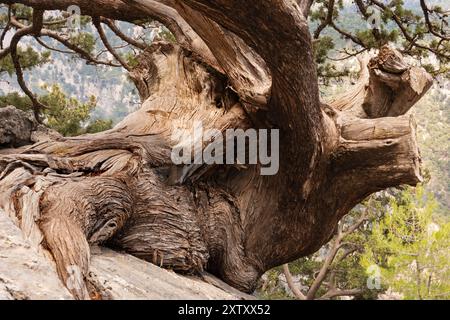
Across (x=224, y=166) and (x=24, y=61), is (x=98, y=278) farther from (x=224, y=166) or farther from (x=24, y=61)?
(x=24, y=61)

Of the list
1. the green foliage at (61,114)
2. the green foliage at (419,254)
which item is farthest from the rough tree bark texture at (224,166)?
the green foliage at (419,254)

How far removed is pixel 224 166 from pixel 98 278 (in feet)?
5.50

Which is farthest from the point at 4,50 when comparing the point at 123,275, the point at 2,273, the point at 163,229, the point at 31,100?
the point at 2,273

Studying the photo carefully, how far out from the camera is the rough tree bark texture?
2.61 m

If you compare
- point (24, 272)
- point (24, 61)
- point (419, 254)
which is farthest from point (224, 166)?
point (419, 254)

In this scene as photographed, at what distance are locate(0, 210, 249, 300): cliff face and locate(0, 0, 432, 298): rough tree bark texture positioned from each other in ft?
0.33

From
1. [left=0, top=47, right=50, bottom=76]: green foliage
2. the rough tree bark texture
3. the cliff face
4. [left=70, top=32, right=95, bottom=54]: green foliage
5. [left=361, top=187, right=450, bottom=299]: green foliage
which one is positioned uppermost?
[left=70, top=32, right=95, bottom=54]: green foliage

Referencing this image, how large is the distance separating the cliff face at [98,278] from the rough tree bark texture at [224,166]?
102 mm

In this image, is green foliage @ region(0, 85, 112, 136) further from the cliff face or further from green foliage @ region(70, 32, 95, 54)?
the cliff face

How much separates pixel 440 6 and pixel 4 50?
530 cm

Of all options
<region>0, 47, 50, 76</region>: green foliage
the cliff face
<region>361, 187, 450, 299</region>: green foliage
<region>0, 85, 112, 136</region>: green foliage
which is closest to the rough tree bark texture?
the cliff face

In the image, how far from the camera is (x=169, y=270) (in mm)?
3109

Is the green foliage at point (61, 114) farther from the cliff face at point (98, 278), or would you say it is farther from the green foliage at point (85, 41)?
the cliff face at point (98, 278)

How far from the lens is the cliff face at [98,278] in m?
1.78
